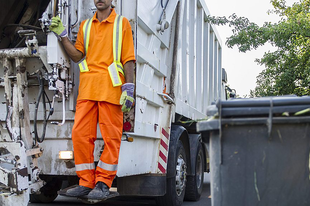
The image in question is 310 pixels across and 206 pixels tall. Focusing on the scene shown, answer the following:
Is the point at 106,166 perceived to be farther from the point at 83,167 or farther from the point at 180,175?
the point at 180,175

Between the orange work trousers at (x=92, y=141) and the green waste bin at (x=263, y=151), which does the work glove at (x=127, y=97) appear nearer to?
the orange work trousers at (x=92, y=141)

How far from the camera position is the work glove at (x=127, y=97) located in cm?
361

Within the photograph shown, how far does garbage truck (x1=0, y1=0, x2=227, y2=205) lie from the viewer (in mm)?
3584

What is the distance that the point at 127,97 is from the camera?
143 inches

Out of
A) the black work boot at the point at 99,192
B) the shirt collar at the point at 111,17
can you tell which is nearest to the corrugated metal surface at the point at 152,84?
the shirt collar at the point at 111,17

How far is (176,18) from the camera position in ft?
17.4

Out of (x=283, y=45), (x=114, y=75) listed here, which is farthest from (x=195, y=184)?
(x=283, y=45)

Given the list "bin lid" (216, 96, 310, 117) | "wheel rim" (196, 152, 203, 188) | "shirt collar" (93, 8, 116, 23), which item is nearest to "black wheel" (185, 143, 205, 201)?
"wheel rim" (196, 152, 203, 188)

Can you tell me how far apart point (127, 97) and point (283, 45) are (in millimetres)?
8270

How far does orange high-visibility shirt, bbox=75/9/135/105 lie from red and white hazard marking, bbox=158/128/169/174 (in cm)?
123

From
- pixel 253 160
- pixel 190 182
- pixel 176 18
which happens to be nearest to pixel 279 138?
pixel 253 160

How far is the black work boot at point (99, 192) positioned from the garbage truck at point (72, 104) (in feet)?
0.75

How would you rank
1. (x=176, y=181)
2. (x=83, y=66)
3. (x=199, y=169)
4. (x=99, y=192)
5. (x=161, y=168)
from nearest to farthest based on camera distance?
1. (x=99, y=192)
2. (x=83, y=66)
3. (x=161, y=168)
4. (x=176, y=181)
5. (x=199, y=169)

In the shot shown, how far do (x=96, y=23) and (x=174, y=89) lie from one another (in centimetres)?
164
